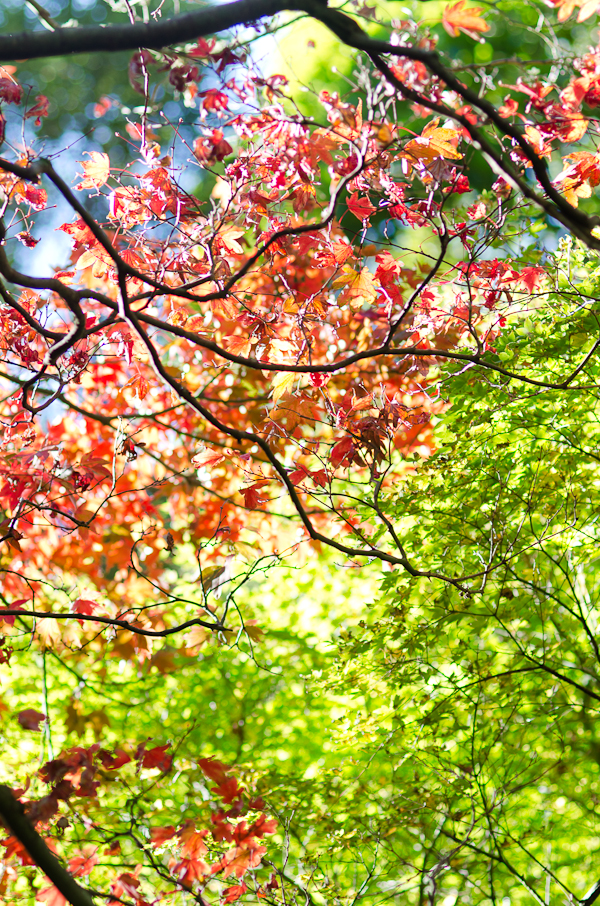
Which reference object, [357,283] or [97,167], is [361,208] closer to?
[357,283]

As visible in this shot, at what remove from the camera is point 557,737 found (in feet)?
10.5

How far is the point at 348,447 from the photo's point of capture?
8.07 ft

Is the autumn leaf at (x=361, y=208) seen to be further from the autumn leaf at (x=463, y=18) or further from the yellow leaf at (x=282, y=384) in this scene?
the autumn leaf at (x=463, y=18)

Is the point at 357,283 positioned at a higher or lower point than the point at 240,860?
higher

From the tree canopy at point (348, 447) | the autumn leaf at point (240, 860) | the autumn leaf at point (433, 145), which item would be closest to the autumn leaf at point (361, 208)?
the tree canopy at point (348, 447)

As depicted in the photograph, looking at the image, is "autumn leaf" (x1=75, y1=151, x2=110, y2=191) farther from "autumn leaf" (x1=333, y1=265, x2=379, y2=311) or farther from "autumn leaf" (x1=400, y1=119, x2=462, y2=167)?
"autumn leaf" (x1=400, y1=119, x2=462, y2=167)

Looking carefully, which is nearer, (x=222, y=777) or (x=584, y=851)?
(x=222, y=777)

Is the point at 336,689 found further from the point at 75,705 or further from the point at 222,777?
the point at 75,705

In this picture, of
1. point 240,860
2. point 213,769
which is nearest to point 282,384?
point 213,769

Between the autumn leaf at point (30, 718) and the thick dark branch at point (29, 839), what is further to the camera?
the autumn leaf at point (30, 718)

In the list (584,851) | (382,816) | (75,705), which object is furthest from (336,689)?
(75,705)

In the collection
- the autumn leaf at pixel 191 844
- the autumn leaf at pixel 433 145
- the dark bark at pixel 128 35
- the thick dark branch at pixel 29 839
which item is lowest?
the thick dark branch at pixel 29 839

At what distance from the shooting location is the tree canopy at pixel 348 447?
1.83 m

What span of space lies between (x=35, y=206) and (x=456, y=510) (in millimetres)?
1999
